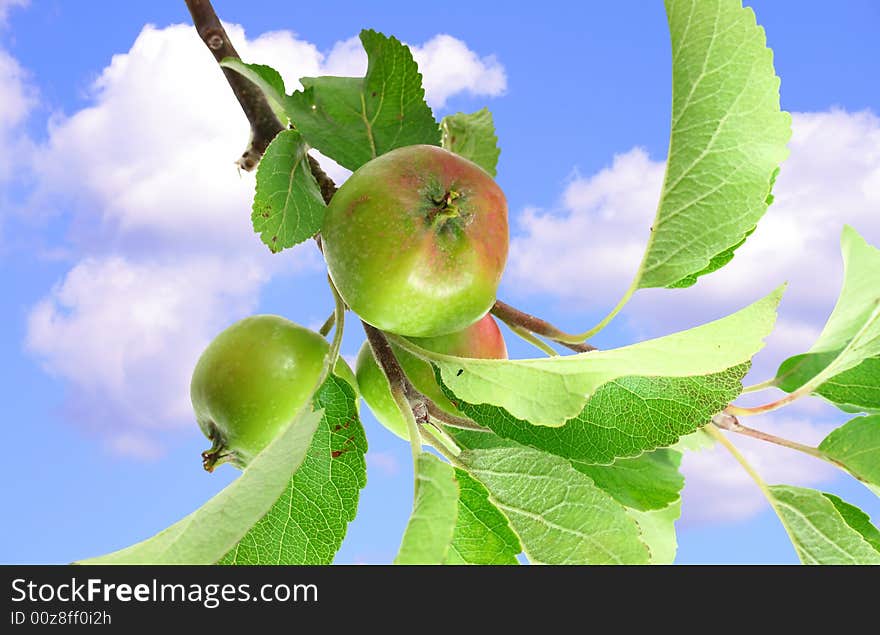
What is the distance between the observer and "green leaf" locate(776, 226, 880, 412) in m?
1.34

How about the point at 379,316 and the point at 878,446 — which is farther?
the point at 878,446

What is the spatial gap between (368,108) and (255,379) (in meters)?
0.43

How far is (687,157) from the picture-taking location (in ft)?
3.75

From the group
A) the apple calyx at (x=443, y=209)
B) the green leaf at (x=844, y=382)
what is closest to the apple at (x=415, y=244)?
the apple calyx at (x=443, y=209)

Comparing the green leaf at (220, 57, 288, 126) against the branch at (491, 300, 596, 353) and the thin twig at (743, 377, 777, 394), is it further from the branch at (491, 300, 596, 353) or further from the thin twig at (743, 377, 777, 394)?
the thin twig at (743, 377, 777, 394)

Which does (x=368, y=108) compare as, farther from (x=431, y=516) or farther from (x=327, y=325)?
(x=431, y=516)

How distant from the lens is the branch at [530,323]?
139 cm

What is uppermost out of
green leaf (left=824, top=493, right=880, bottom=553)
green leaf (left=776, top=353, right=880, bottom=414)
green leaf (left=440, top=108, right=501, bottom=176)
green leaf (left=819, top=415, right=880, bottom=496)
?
green leaf (left=440, top=108, right=501, bottom=176)

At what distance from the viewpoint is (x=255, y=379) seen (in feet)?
4.25

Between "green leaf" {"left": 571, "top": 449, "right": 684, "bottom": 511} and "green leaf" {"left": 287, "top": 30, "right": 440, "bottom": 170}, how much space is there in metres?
0.54

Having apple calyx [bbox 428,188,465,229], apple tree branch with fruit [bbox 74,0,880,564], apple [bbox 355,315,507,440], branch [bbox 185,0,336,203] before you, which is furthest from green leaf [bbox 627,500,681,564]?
branch [bbox 185,0,336,203]

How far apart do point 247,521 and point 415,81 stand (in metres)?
0.65
